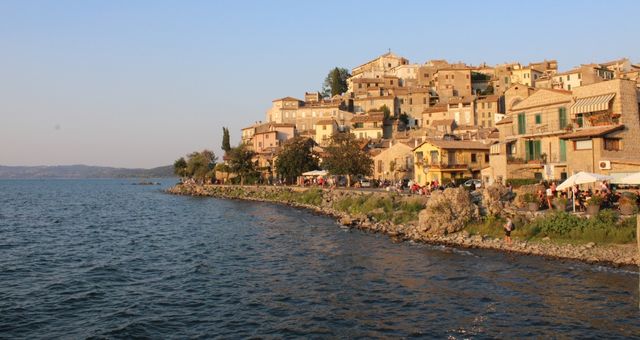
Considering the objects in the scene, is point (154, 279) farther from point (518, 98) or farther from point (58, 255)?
point (518, 98)

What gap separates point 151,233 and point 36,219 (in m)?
20.7

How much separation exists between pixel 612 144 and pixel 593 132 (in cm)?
154

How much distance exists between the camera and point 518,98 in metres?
77.8

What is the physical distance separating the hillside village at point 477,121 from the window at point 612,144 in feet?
0.23

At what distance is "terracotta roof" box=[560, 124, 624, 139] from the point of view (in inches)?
1399

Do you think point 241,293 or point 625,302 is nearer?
point 625,302

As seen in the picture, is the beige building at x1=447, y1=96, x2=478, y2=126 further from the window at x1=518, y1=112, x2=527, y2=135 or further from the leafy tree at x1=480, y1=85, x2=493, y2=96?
the window at x1=518, y1=112, x2=527, y2=135

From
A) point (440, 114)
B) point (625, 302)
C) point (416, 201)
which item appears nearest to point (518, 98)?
point (440, 114)

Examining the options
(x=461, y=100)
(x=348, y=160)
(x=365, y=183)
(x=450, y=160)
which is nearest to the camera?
(x=450, y=160)

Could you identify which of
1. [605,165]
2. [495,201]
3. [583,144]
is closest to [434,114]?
[583,144]

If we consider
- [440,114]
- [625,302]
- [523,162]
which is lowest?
[625,302]

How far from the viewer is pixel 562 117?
40.6 metres

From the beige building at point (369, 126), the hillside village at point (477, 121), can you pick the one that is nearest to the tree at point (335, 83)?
the hillside village at point (477, 121)

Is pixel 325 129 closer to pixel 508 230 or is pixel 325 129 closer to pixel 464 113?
pixel 464 113
